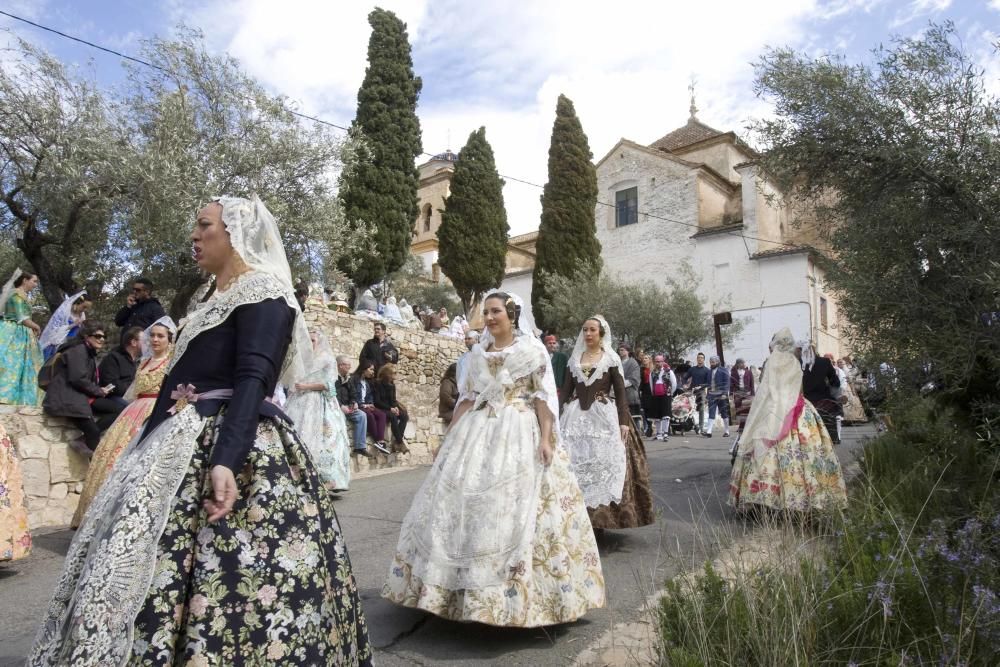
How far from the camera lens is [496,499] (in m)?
4.04

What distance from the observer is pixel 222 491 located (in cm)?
223

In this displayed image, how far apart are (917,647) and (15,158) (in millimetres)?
15291

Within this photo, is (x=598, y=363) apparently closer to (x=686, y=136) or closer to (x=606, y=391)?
(x=606, y=391)

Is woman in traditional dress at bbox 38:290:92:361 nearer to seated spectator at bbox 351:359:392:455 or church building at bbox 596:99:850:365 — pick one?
seated spectator at bbox 351:359:392:455

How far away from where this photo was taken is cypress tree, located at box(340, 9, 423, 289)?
20686 millimetres

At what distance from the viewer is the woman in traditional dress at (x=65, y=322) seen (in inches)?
361

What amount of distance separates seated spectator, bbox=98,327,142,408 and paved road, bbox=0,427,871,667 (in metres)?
1.50

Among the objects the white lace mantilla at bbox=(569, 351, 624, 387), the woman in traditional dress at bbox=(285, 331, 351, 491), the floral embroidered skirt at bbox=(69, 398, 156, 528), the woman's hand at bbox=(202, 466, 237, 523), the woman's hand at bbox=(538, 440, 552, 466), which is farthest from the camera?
the woman in traditional dress at bbox=(285, 331, 351, 491)

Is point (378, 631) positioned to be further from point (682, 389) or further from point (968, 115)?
point (682, 389)

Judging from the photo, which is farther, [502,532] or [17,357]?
[17,357]

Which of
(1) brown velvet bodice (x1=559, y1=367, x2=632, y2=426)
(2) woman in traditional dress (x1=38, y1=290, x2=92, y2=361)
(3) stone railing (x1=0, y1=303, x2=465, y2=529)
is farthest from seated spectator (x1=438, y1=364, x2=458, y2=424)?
(2) woman in traditional dress (x1=38, y1=290, x2=92, y2=361)

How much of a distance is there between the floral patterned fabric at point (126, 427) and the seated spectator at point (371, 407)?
582 centimetres

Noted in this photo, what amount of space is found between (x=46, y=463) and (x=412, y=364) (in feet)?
29.3

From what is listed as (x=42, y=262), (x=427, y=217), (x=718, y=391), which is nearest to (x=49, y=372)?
(x=42, y=262)
